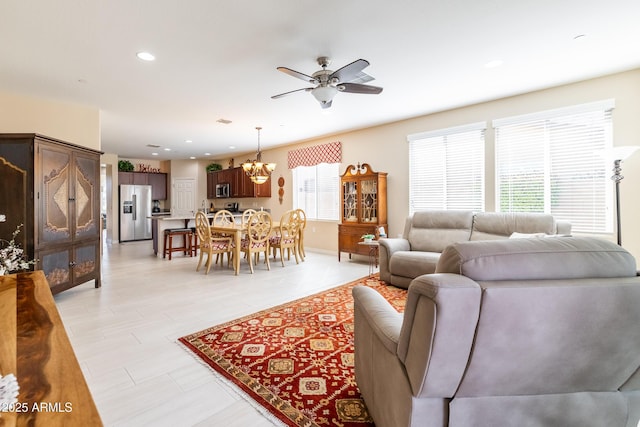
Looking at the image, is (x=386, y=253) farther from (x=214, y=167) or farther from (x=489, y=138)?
(x=214, y=167)

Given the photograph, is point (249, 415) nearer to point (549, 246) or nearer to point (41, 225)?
point (549, 246)

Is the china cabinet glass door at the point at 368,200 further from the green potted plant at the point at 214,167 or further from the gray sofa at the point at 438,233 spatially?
the green potted plant at the point at 214,167

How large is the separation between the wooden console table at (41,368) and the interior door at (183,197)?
9.46 m

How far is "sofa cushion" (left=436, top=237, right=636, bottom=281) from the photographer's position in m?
1.07

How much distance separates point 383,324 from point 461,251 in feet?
1.68

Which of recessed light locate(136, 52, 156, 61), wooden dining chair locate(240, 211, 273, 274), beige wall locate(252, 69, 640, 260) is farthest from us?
wooden dining chair locate(240, 211, 273, 274)

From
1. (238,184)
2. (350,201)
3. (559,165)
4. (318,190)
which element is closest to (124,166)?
(238,184)

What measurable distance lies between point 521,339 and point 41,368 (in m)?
1.42

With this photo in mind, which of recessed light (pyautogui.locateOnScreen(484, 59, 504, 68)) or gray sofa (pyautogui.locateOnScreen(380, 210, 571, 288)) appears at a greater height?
recessed light (pyautogui.locateOnScreen(484, 59, 504, 68))

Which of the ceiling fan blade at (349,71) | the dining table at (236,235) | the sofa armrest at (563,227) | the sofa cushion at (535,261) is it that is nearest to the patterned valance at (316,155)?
the dining table at (236,235)

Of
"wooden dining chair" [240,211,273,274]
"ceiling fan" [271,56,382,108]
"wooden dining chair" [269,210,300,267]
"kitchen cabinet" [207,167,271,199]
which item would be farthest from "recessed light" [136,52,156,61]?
"kitchen cabinet" [207,167,271,199]

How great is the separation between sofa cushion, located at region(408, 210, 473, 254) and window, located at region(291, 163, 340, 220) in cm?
241

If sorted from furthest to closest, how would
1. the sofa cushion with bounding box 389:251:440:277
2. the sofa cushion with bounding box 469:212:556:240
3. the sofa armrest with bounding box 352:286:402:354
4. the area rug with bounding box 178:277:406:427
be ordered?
the sofa cushion with bounding box 389:251:440:277, the sofa cushion with bounding box 469:212:556:240, the area rug with bounding box 178:277:406:427, the sofa armrest with bounding box 352:286:402:354

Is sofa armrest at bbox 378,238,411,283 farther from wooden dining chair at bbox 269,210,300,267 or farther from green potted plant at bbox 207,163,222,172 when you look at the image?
green potted plant at bbox 207,163,222,172
